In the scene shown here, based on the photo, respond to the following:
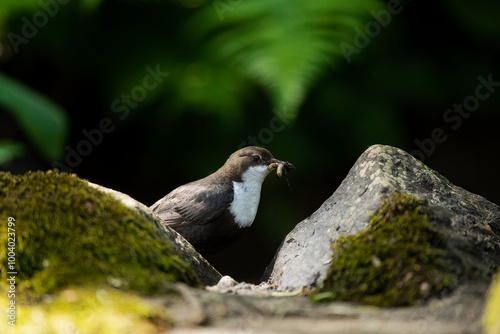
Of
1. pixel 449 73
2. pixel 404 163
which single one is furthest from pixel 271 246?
Answer: pixel 404 163

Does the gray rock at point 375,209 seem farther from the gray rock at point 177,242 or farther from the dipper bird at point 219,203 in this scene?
the dipper bird at point 219,203

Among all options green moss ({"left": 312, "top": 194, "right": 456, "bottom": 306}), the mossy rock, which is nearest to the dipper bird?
green moss ({"left": 312, "top": 194, "right": 456, "bottom": 306})

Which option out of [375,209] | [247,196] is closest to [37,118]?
[375,209]

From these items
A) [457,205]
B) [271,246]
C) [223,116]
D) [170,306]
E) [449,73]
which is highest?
[449,73]

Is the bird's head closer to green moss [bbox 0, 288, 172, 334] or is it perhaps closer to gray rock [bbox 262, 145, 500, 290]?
gray rock [bbox 262, 145, 500, 290]

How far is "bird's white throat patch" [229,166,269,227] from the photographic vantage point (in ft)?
11.2

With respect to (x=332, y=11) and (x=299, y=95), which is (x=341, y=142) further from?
(x=299, y=95)

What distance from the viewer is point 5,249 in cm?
169

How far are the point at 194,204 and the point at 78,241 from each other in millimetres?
1624

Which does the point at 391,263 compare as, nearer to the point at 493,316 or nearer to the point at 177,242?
the point at 493,316

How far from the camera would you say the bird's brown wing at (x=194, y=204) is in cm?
329

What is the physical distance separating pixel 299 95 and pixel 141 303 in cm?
105

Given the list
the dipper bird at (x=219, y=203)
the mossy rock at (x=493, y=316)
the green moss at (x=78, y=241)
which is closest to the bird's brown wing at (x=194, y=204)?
the dipper bird at (x=219, y=203)

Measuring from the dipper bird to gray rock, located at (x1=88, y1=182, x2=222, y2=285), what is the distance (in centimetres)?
86
